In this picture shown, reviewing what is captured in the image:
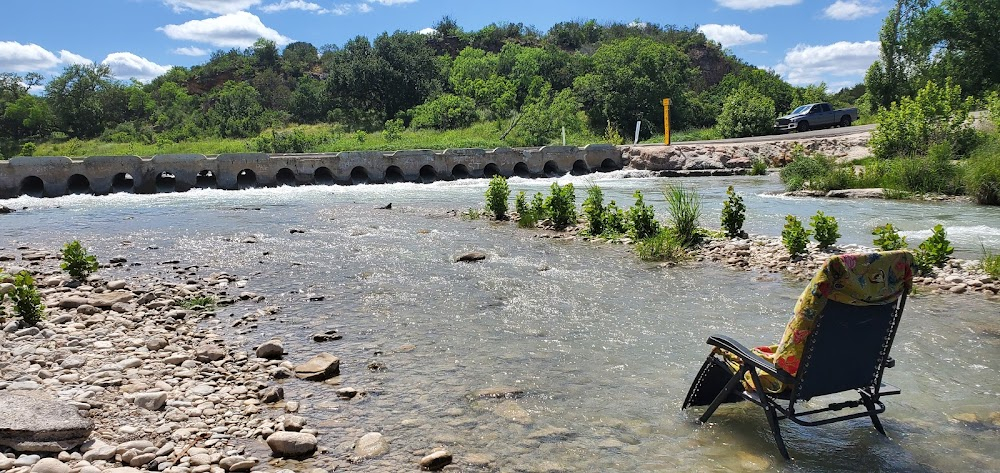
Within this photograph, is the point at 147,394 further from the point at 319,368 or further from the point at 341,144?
the point at 341,144

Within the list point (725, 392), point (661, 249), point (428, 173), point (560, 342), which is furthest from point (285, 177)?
Answer: point (725, 392)

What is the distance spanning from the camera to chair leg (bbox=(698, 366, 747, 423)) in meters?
4.40

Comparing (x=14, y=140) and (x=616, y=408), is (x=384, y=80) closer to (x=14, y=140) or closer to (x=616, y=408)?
(x=14, y=140)

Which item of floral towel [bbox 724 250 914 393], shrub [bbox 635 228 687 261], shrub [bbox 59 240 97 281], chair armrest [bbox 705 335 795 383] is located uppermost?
floral towel [bbox 724 250 914 393]

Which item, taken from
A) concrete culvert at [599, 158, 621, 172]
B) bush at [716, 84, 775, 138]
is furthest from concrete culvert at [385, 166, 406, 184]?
bush at [716, 84, 775, 138]

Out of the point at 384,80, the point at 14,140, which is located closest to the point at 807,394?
the point at 384,80

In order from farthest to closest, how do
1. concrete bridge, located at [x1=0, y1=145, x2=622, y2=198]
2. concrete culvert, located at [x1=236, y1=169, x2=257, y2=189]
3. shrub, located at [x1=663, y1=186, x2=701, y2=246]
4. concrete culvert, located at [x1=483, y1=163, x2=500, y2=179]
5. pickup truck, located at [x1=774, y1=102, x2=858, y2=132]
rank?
pickup truck, located at [x1=774, y1=102, x2=858, y2=132] → concrete culvert, located at [x1=483, y1=163, x2=500, y2=179] → concrete culvert, located at [x1=236, y1=169, x2=257, y2=189] → concrete bridge, located at [x1=0, y1=145, x2=622, y2=198] → shrub, located at [x1=663, y1=186, x2=701, y2=246]

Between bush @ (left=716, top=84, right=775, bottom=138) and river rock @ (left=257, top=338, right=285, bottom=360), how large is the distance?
36899 mm

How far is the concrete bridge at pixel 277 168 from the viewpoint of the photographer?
25062 mm

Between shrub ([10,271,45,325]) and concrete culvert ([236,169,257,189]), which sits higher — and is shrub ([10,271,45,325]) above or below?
below

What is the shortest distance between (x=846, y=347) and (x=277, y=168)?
26258 millimetres

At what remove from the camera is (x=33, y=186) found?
84.8 ft

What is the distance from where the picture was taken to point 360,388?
226 inches

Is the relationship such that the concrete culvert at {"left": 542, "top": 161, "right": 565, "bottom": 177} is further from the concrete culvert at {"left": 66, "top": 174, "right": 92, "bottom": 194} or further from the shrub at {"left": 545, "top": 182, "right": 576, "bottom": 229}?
the concrete culvert at {"left": 66, "top": 174, "right": 92, "bottom": 194}
